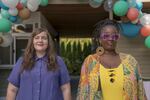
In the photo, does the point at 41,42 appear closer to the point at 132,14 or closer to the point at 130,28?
the point at 132,14

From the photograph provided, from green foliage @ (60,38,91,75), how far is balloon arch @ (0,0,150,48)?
43.1 ft

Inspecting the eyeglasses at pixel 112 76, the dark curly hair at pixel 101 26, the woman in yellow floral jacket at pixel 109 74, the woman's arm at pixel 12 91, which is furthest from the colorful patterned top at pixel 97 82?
the woman's arm at pixel 12 91

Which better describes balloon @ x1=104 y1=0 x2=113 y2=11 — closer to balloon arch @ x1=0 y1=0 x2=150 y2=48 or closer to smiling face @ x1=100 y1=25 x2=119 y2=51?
balloon arch @ x1=0 y1=0 x2=150 y2=48

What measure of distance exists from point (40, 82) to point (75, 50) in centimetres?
1901

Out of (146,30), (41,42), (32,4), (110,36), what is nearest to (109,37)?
(110,36)

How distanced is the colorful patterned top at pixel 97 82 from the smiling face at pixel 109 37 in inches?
5.5

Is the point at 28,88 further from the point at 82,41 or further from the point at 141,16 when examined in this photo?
the point at 82,41

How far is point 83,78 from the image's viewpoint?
3.22m

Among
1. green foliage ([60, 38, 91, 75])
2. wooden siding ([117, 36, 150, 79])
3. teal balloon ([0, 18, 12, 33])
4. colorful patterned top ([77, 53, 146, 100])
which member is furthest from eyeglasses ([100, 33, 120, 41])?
green foliage ([60, 38, 91, 75])

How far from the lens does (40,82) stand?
12.2ft

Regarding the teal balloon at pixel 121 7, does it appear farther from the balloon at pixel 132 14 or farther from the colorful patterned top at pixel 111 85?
the colorful patterned top at pixel 111 85

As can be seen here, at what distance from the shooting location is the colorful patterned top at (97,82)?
123 inches

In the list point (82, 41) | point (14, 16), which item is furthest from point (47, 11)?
point (82, 41)

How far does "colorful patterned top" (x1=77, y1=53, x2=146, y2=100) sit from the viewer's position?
314cm
